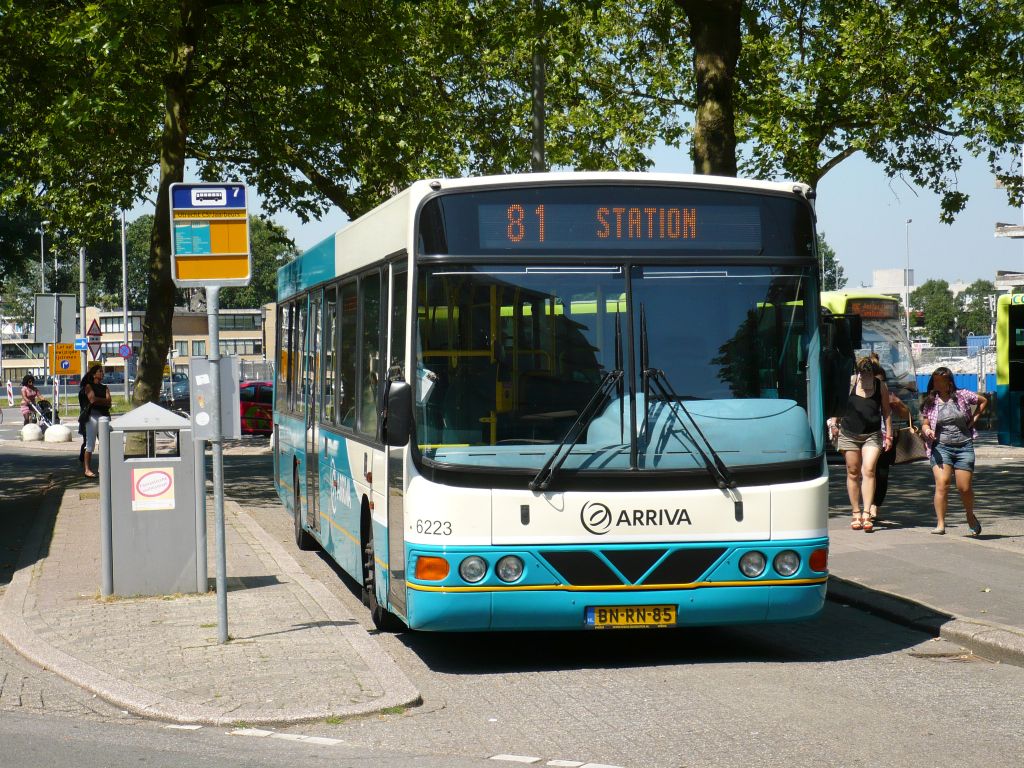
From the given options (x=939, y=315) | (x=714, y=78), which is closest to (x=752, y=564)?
(x=714, y=78)

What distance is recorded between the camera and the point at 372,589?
9586 mm

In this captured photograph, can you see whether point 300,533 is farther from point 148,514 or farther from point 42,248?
point 42,248

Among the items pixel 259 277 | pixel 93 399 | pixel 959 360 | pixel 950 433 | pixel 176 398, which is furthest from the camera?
pixel 259 277

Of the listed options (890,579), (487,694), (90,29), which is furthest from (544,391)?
(90,29)

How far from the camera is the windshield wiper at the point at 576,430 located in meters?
7.85

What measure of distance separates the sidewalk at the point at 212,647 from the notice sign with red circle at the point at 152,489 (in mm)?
696

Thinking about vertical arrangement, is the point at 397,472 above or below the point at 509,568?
above

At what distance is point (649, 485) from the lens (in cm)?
795

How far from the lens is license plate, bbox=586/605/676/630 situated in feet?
26.2

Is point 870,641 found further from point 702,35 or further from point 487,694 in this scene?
point 702,35

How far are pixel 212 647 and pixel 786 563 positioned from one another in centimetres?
344

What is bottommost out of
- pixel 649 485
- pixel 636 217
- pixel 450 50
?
pixel 649 485

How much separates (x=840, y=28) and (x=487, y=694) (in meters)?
21.4

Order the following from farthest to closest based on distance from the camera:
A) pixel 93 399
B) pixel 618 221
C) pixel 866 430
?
pixel 93 399, pixel 866 430, pixel 618 221
